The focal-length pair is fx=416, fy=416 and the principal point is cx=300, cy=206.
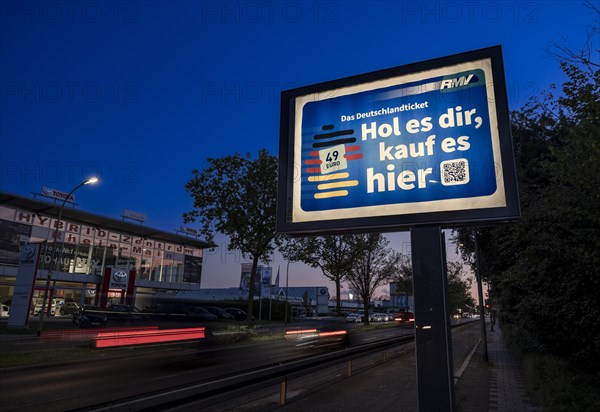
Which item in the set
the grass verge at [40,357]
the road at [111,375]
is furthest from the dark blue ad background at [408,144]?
the grass verge at [40,357]

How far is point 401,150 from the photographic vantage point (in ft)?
18.4

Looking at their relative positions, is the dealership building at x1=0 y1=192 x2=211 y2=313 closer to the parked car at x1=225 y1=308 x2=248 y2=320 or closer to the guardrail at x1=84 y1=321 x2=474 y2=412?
the parked car at x1=225 y1=308 x2=248 y2=320

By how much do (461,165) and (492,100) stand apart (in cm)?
94

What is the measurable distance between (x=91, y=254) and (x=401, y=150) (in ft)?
236

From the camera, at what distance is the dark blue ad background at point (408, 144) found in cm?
529

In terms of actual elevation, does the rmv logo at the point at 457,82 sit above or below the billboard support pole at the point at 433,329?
above

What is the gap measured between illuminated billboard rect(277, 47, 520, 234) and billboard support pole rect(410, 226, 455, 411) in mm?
474

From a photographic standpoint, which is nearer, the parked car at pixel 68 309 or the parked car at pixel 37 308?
the parked car at pixel 37 308

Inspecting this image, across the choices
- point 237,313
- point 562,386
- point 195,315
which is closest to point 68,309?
point 237,313

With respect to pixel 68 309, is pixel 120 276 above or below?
above

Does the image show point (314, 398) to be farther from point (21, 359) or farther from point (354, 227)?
point (21, 359)

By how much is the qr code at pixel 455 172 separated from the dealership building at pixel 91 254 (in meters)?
40.2

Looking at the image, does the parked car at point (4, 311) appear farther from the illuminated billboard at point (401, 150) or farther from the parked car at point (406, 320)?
the illuminated billboard at point (401, 150)

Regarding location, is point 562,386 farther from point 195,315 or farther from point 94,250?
point 94,250
